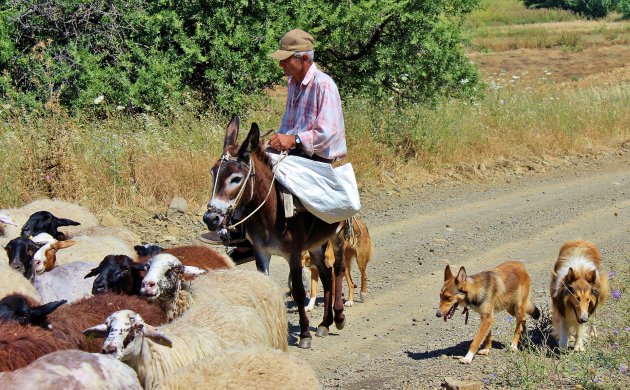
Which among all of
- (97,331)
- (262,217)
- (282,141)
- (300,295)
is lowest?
(300,295)

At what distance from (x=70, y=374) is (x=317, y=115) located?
4461mm

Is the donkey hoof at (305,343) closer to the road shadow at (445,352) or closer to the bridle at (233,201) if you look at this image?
the road shadow at (445,352)

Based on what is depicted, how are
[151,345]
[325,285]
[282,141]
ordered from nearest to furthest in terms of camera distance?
[151,345]
[282,141]
[325,285]

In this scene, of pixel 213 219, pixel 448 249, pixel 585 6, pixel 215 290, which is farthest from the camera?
pixel 585 6

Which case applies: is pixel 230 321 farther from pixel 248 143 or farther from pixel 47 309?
pixel 248 143

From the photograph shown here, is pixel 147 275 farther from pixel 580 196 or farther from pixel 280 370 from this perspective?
pixel 580 196

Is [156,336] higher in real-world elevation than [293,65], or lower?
lower

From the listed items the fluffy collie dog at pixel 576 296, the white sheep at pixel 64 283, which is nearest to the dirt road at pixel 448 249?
the fluffy collie dog at pixel 576 296

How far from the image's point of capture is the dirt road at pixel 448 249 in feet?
27.7

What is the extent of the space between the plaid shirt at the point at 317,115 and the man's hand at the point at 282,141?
0.33ft

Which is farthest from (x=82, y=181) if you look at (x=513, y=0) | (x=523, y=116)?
(x=513, y=0)

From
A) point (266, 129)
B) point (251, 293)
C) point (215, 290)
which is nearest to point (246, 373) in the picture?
point (215, 290)

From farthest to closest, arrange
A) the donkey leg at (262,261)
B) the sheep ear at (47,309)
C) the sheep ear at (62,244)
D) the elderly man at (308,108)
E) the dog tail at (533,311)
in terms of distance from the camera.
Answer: the dog tail at (533,311)
the donkey leg at (262,261)
the elderly man at (308,108)
the sheep ear at (62,244)
the sheep ear at (47,309)

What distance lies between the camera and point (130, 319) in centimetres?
543
